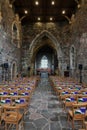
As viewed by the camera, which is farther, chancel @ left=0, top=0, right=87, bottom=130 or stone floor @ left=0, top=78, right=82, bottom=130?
chancel @ left=0, top=0, right=87, bottom=130

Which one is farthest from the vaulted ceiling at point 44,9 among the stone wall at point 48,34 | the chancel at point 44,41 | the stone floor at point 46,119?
the stone floor at point 46,119

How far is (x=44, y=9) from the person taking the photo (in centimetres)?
1795

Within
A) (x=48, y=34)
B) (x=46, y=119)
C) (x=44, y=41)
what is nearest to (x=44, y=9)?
(x=48, y=34)

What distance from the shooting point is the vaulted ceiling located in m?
16.1

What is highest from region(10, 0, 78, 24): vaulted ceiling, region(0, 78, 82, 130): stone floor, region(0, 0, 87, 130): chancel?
region(10, 0, 78, 24): vaulted ceiling

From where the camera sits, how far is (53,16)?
66.2ft

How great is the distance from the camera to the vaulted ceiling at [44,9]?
16.1 meters

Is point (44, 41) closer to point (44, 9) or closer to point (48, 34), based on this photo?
point (48, 34)

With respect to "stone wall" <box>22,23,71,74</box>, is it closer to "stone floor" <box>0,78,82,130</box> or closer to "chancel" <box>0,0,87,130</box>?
"chancel" <box>0,0,87,130</box>

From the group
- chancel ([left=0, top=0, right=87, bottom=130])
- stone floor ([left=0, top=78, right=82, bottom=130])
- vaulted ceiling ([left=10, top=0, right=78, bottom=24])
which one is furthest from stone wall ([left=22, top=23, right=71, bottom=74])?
stone floor ([left=0, top=78, right=82, bottom=130])

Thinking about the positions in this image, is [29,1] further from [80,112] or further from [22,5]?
[80,112]

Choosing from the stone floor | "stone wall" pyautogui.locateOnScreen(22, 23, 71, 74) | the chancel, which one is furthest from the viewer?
"stone wall" pyautogui.locateOnScreen(22, 23, 71, 74)

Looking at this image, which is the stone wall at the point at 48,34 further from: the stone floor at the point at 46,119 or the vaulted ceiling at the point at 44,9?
the stone floor at the point at 46,119

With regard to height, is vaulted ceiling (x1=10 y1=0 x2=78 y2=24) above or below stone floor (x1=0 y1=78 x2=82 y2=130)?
above
